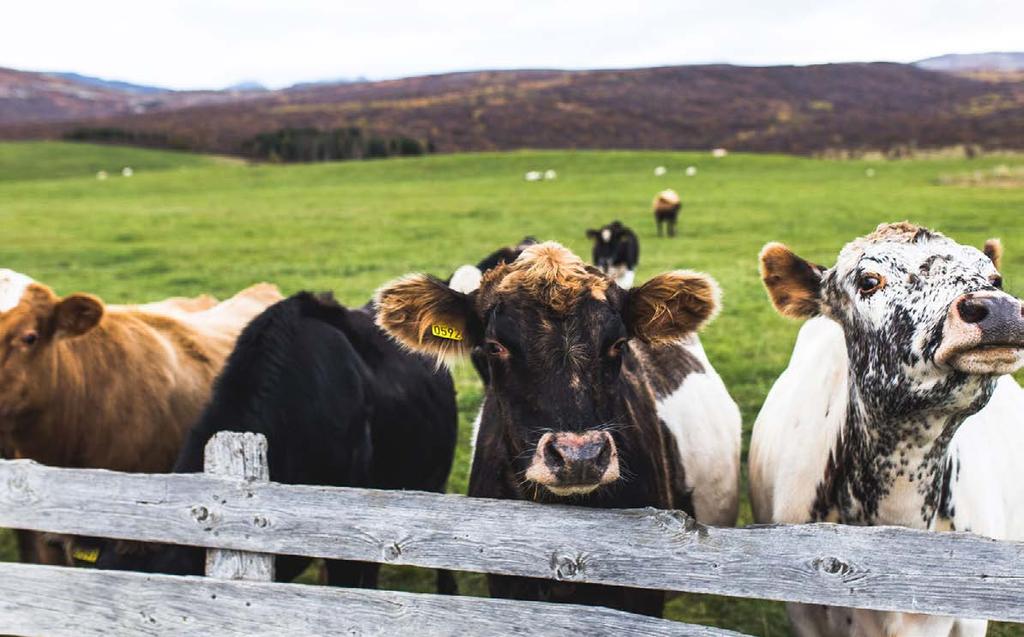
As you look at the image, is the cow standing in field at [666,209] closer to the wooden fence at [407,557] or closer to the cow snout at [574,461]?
the wooden fence at [407,557]

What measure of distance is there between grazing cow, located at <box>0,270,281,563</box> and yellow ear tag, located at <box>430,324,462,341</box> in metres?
2.15

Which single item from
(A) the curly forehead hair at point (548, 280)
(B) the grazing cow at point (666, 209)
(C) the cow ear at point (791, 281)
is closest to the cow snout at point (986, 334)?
(C) the cow ear at point (791, 281)

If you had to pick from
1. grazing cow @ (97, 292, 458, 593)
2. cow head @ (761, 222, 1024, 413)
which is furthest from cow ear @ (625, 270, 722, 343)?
grazing cow @ (97, 292, 458, 593)

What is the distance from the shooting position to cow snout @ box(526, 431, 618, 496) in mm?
2834

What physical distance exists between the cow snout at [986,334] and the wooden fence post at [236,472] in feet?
8.48

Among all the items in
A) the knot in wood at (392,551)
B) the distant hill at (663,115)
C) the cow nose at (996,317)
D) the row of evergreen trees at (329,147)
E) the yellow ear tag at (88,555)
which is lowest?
the yellow ear tag at (88,555)

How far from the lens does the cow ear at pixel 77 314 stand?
5.08 meters

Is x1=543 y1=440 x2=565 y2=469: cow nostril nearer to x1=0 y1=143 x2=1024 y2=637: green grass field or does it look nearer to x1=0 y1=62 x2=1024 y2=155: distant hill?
x1=0 y1=143 x2=1024 y2=637: green grass field

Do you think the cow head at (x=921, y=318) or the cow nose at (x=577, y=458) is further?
the cow nose at (x=577, y=458)

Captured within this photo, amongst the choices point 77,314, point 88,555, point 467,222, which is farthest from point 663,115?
point 88,555

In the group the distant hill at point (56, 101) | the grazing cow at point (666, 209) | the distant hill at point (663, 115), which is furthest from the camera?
the distant hill at point (56, 101)

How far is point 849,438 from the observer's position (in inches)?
A: 133

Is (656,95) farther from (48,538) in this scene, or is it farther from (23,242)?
(48,538)

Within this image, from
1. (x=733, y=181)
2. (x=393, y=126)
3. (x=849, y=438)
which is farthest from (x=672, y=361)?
(x=393, y=126)
